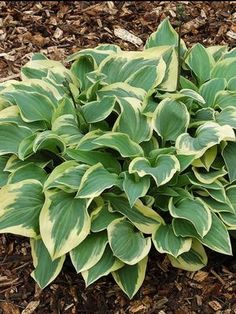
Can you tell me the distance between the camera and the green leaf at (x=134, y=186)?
293cm

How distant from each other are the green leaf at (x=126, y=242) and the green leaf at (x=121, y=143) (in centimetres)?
→ 31

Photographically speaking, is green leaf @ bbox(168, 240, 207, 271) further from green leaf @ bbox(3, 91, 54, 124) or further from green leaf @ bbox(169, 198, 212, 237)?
green leaf @ bbox(3, 91, 54, 124)

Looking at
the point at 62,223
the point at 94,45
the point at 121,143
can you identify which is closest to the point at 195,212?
the point at 121,143

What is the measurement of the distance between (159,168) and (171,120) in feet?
1.11

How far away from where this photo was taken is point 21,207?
309cm

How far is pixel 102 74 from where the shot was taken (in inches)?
138

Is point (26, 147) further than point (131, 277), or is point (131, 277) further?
point (26, 147)

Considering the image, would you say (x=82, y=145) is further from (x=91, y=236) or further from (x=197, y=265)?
(x=197, y=265)

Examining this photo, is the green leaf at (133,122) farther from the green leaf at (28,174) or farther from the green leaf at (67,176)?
the green leaf at (28,174)

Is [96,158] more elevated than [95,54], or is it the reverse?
[95,54]

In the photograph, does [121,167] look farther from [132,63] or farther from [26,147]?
[132,63]

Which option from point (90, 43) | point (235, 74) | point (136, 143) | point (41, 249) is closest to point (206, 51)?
point (235, 74)

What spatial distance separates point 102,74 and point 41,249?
0.96 metres

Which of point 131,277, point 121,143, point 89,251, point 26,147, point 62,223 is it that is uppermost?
point 121,143
